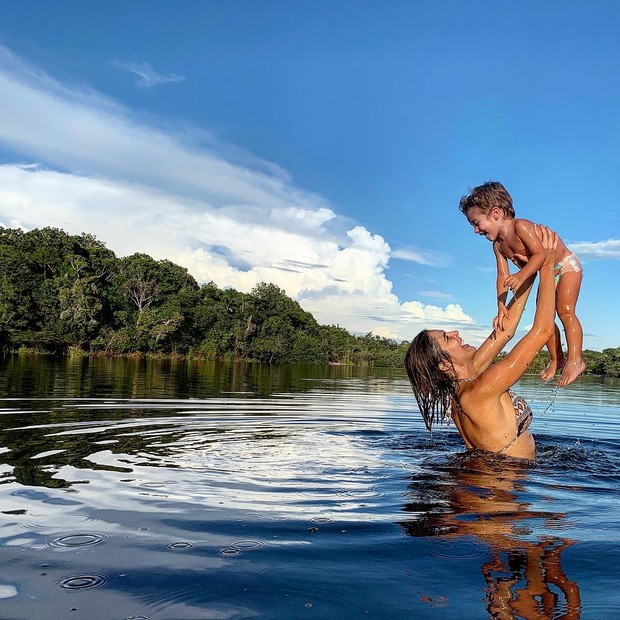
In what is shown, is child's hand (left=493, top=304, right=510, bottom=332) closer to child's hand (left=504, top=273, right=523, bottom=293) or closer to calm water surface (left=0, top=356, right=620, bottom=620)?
child's hand (left=504, top=273, right=523, bottom=293)

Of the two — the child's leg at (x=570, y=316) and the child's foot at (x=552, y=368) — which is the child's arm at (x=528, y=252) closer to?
the child's leg at (x=570, y=316)

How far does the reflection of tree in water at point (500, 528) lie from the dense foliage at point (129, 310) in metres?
47.7

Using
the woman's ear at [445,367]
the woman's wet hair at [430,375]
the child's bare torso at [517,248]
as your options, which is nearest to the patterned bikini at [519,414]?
the woman's wet hair at [430,375]

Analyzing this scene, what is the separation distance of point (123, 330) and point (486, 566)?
192ft

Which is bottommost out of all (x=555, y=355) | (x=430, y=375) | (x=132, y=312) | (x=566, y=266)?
(x=430, y=375)

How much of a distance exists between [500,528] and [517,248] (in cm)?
311

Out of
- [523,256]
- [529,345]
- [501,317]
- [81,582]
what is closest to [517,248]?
[523,256]

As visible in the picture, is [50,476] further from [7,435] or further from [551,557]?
[551,557]

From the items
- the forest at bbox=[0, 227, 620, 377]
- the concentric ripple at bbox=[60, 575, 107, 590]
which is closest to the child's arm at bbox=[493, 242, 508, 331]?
the concentric ripple at bbox=[60, 575, 107, 590]

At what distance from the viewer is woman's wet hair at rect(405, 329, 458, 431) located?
17.7 feet

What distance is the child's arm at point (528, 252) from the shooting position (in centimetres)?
511

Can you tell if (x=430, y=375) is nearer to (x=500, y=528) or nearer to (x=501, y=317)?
(x=501, y=317)

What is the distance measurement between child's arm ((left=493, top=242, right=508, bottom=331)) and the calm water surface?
132 centimetres

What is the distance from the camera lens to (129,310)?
62.7 m
